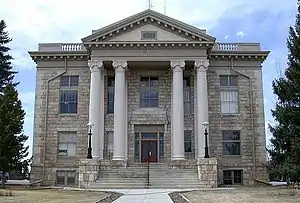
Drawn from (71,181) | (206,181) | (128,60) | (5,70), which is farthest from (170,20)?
(5,70)

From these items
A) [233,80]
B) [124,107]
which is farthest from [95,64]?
[233,80]

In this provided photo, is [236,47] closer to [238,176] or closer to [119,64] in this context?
[119,64]

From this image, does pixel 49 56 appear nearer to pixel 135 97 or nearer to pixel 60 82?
pixel 60 82

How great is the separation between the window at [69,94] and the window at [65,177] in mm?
5166

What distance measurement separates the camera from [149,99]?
3741 cm

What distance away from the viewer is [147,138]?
3694 cm

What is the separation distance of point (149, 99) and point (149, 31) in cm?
580

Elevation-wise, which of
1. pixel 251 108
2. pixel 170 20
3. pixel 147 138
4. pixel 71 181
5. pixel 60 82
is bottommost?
pixel 71 181

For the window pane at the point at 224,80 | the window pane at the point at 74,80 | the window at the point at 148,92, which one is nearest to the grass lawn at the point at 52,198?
the window at the point at 148,92

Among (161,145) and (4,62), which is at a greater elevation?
(4,62)

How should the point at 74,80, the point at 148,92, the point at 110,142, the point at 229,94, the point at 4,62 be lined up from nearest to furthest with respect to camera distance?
the point at 110,142, the point at 148,92, the point at 229,94, the point at 74,80, the point at 4,62

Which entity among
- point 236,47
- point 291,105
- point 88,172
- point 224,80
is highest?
point 236,47

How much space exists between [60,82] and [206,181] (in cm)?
1580

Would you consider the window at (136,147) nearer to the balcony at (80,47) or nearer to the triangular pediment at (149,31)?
the triangular pediment at (149,31)
